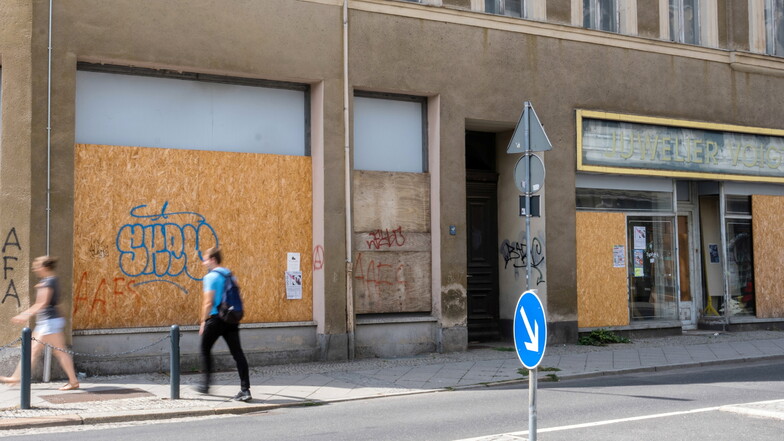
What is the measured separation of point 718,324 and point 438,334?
734 centimetres

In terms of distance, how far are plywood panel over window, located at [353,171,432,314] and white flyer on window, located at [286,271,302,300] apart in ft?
3.15

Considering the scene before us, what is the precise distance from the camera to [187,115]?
1352 cm

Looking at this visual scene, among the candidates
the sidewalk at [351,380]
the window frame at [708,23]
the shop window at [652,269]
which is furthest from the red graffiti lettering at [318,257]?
the window frame at [708,23]

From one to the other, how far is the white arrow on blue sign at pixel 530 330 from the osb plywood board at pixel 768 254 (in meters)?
14.3

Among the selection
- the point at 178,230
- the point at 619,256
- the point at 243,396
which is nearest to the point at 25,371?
the point at 243,396

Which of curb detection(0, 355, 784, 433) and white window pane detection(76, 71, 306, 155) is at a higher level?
white window pane detection(76, 71, 306, 155)

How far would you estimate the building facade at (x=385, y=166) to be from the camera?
12.5 meters

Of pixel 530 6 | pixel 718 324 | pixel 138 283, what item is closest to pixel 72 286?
pixel 138 283

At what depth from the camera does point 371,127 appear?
15.1m

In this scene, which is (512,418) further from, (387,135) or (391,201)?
(387,135)

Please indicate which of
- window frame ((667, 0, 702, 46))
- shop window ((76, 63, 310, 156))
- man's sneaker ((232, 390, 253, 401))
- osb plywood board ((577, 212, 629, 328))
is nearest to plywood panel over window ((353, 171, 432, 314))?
shop window ((76, 63, 310, 156))

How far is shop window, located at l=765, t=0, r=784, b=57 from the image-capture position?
19828mm

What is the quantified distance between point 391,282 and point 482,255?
2.75 meters

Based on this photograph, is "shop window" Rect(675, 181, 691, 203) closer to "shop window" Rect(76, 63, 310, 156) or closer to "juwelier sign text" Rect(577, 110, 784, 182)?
"juwelier sign text" Rect(577, 110, 784, 182)
